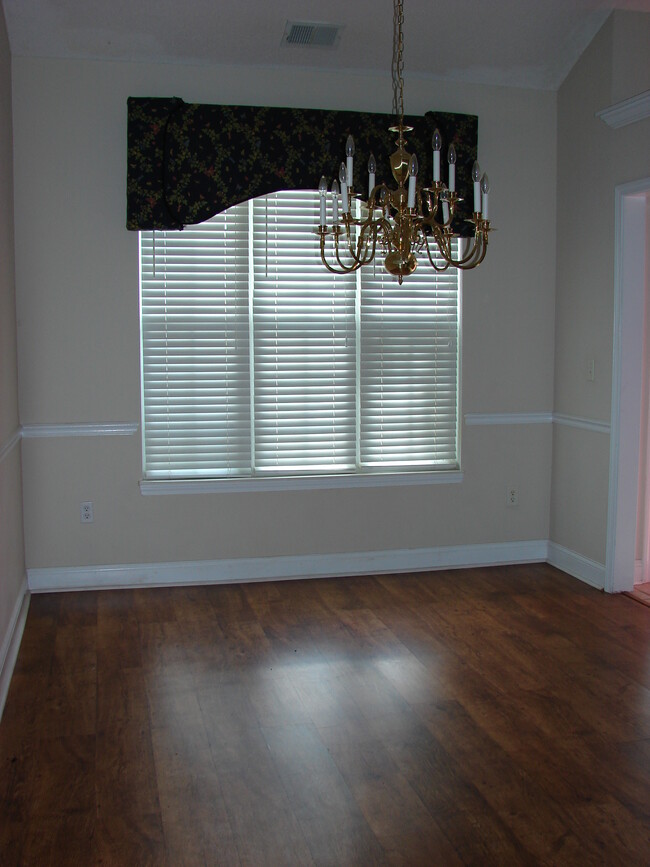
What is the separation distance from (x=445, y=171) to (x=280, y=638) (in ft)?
9.19

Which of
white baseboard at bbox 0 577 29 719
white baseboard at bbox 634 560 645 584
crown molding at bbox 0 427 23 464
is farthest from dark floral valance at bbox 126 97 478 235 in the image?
white baseboard at bbox 634 560 645 584

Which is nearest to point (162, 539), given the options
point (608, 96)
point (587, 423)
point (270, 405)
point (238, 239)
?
point (270, 405)

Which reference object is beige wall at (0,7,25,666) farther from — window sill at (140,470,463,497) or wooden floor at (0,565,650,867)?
window sill at (140,470,463,497)

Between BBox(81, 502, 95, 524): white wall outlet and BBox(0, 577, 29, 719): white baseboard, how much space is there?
0.45m

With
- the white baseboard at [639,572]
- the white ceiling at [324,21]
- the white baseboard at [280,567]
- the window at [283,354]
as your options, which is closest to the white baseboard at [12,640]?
the white baseboard at [280,567]

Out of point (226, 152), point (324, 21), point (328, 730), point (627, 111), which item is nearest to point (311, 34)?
point (324, 21)

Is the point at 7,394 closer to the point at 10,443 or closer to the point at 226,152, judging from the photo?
the point at 10,443

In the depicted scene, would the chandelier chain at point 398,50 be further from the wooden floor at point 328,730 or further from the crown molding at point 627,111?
the wooden floor at point 328,730

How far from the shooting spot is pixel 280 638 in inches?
164

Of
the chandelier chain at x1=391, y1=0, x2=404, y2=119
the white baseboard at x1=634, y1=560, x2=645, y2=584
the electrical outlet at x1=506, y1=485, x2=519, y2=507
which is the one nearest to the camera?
the chandelier chain at x1=391, y1=0, x2=404, y2=119

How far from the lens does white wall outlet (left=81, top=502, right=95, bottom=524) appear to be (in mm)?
4852

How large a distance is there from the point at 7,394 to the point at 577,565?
133 inches

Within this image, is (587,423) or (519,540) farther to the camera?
(519,540)

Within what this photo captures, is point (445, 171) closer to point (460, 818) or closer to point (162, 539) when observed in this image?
point (162, 539)
